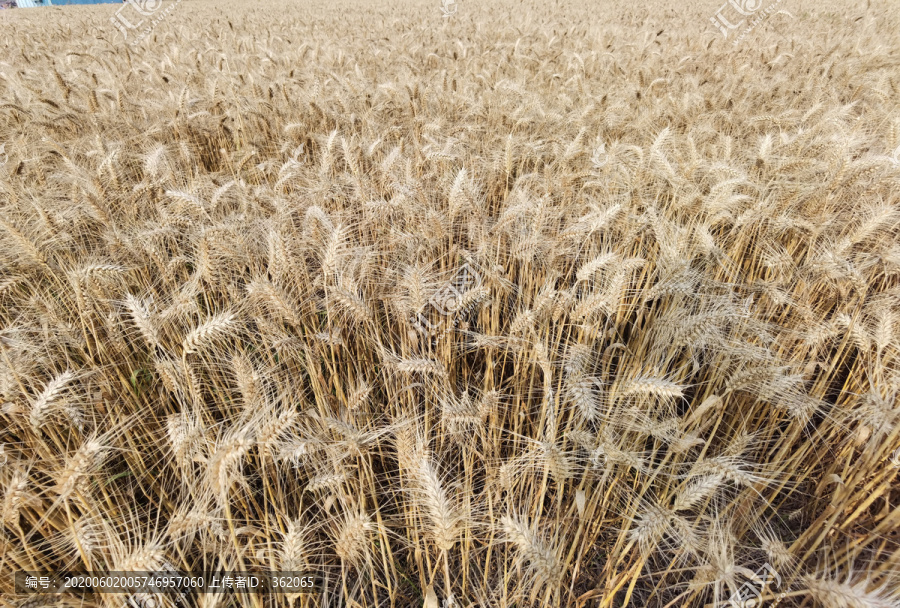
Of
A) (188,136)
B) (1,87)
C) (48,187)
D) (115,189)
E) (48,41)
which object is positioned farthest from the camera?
(48,41)

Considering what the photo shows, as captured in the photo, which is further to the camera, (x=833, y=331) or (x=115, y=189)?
(x=115, y=189)

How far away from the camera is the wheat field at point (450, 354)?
3.74ft

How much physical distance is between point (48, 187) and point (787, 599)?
3439 millimetres

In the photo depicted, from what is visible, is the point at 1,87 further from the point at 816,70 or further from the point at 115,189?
the point at 816,70

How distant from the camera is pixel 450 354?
5.47 feet

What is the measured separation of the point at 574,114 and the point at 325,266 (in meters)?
2.41

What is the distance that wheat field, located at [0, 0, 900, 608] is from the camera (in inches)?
44.9

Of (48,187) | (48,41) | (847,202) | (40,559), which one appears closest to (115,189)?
(48,187)

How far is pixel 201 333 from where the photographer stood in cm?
119

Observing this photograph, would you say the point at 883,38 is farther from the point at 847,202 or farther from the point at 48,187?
the point at 48,187

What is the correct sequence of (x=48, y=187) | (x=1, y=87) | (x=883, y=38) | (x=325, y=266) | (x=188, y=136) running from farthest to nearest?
(x=883, y=38) → (x=1, y=87) → (x=188, y=136) → (x=48, y=187) → (x=325, y=266)

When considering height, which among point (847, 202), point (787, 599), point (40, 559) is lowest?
point (787, 599)

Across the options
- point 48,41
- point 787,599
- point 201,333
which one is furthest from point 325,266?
point 48,41

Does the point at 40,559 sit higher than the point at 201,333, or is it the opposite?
the point at 201,333
